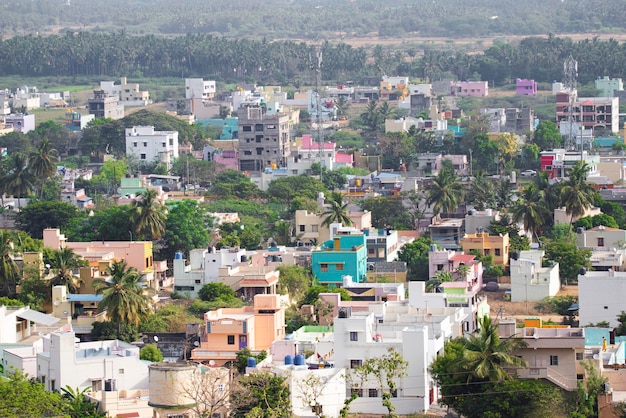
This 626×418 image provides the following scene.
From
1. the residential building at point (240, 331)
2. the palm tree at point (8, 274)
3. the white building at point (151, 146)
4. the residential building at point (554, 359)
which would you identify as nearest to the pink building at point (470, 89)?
the white building at point (151, 146)

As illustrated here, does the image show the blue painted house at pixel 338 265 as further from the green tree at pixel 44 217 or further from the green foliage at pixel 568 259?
the green tree at pixel 44 217

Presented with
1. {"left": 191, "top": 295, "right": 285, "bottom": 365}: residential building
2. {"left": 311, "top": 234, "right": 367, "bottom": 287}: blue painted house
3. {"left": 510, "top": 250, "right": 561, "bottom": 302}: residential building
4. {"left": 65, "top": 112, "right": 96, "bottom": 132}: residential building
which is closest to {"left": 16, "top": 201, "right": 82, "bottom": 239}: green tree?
{"left": 311, "top": 234, "right": 367, "bottom": 287}: blue painted house

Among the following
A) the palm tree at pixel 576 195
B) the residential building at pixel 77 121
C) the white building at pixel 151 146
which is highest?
the residential building at pixel 77 121

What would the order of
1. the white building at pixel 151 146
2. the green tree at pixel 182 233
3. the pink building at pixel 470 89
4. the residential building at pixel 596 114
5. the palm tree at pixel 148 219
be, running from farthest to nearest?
the pink building at pixel 470 89, the residential building at pixel 596 114, the white building at pixel 151 146, the green tree at pixel 182 233, the palm tree at pixel 148 219

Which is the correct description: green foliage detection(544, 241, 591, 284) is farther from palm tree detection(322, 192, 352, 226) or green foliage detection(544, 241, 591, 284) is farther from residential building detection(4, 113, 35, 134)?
residential building detection(4, 113, 35, 134)

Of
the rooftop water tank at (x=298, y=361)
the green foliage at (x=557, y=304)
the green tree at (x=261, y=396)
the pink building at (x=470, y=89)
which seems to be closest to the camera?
the green tree at (x=261, y=396)

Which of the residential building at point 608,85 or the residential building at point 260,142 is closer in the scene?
the residential building at point 260,142

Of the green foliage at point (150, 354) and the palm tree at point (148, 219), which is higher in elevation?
the palm tree at point (148, 219)

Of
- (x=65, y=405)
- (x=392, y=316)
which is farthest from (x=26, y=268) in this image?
(x=65, y=405)
